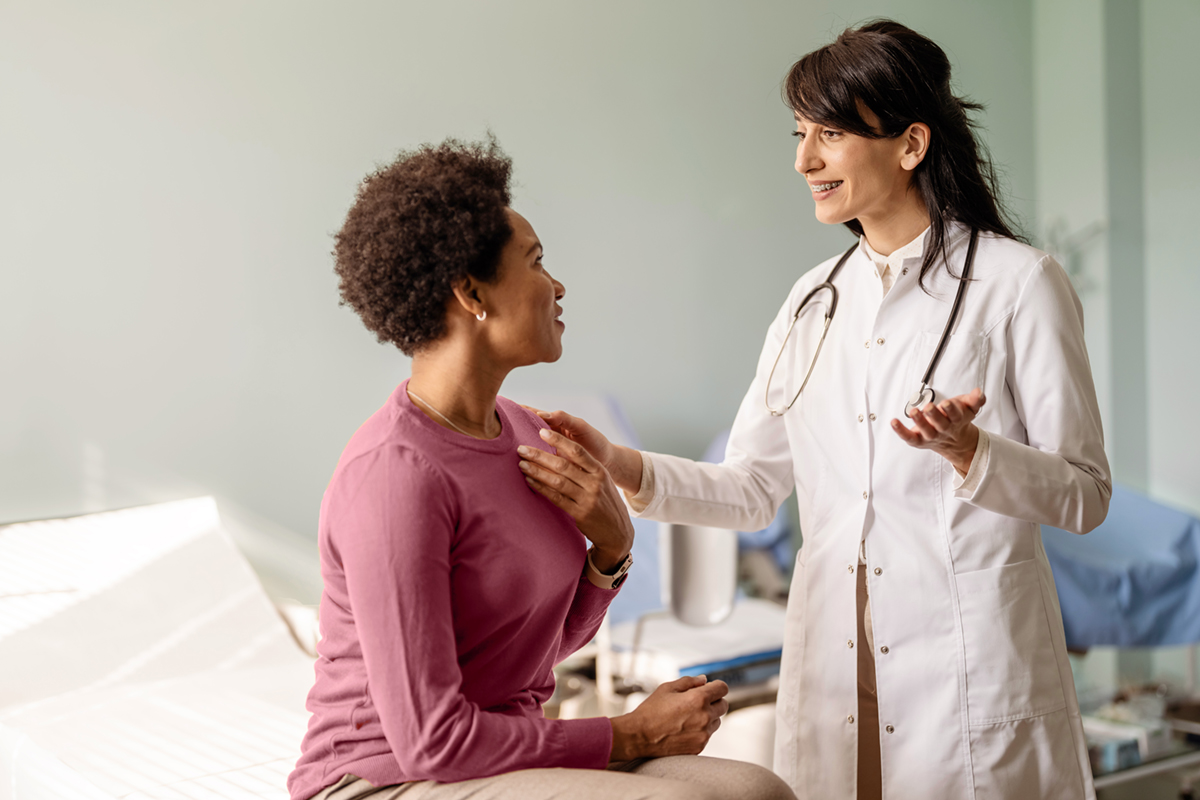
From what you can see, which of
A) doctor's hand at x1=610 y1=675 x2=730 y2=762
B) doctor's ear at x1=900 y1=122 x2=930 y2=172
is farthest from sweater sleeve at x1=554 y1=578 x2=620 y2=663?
doctor's ear at x1=900 y1=122 x2=930 y2=172

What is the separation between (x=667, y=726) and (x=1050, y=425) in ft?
2.17

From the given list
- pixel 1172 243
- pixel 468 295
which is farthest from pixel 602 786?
pixel 1172 243

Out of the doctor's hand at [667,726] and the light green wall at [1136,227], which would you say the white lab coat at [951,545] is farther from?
the light green wall at [1136,227]

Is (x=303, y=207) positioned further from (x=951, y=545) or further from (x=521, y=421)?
(x=951, y=545)

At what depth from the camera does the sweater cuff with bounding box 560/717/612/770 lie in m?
0.92

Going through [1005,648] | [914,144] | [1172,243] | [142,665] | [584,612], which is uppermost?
[914,144]

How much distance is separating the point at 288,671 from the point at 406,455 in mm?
1537

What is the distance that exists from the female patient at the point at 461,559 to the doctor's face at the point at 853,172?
19.7 inches

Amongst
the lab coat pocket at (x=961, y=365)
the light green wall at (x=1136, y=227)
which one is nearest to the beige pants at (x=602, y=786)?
the lab coat pocket at (x=961, y=365)

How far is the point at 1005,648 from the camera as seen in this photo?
4.00ft

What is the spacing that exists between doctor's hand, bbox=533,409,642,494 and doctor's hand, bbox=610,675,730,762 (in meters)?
0.38

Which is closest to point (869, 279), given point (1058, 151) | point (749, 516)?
point (749, 516)

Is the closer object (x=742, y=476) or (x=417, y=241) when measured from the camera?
(x=417, y=241)

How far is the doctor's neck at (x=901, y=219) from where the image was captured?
1.39 m
